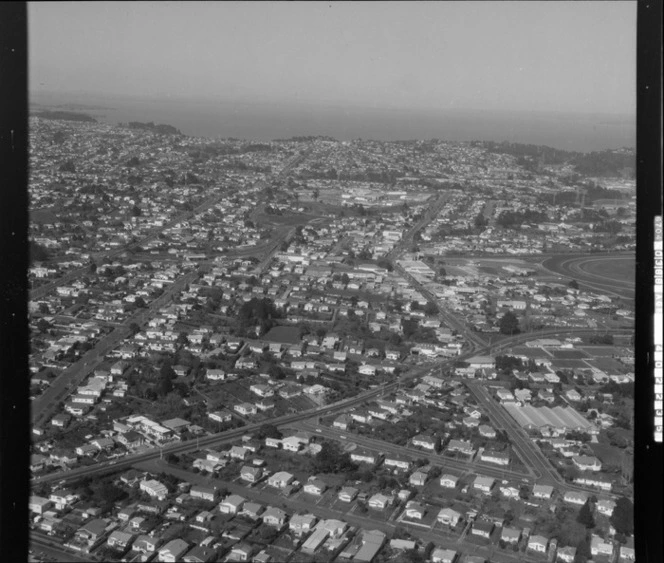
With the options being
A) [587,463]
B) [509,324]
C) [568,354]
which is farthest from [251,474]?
[568,354]

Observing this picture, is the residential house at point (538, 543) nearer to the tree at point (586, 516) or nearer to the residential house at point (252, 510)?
the tree at point (586, 516)

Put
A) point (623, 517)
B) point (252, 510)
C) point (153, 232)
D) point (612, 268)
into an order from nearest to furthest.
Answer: point (623, 517), point (252, 510), point (612, 268), point (153, 232)

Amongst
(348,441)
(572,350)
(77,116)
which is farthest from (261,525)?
(77,116)

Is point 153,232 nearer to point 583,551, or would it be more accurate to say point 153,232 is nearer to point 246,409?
point 246,409

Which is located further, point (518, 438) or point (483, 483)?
point (518, 438)

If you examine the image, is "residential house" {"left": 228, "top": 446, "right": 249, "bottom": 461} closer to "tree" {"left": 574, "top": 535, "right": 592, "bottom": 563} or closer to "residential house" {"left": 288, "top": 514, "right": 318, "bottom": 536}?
"residential house" {"left": 288, "top": 514, "right": 318, "bottom": 536}

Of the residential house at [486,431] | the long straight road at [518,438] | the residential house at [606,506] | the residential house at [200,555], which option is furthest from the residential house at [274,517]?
the residential house at [606,506]

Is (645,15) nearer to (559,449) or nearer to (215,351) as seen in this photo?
(559,449)
